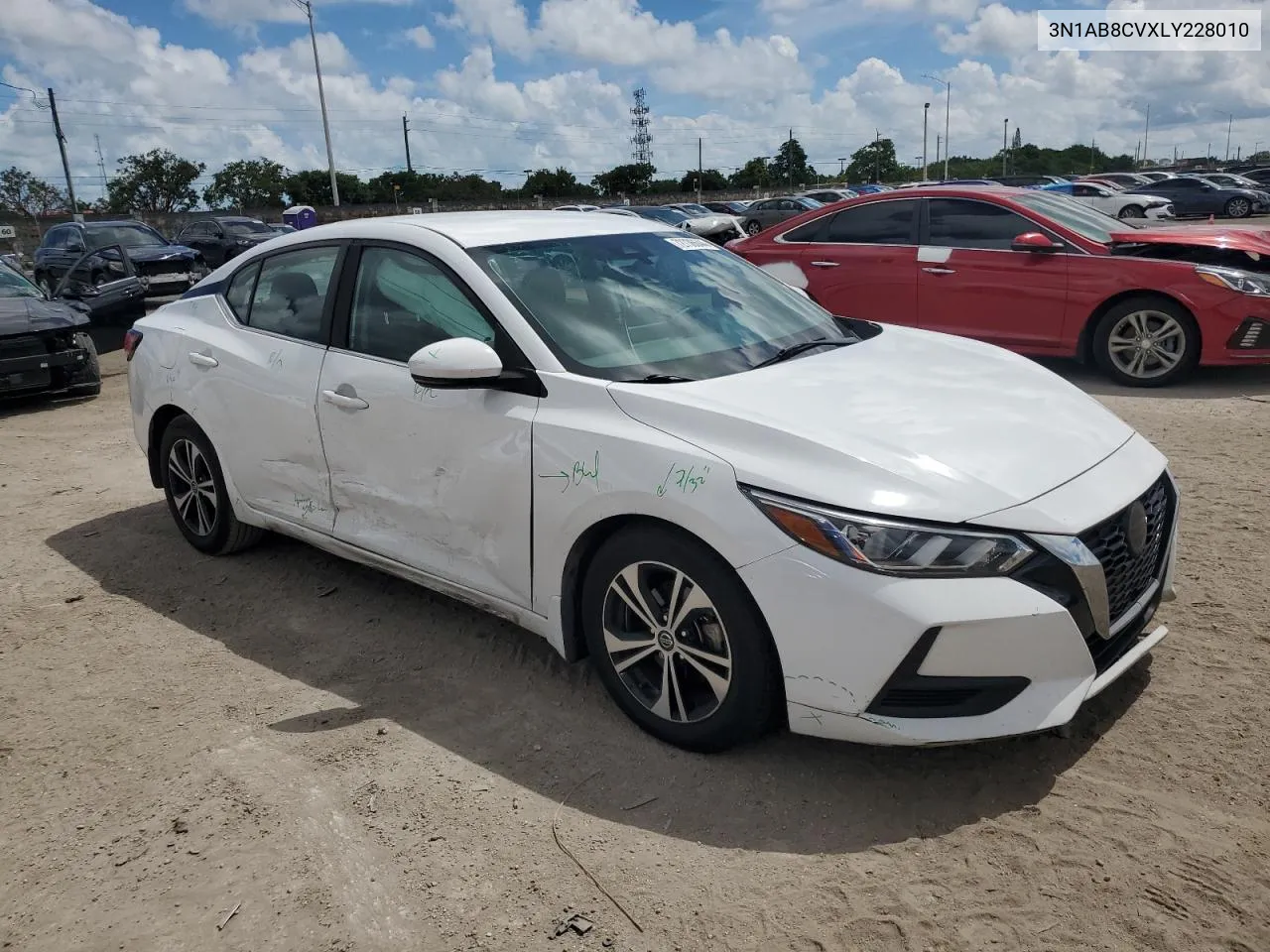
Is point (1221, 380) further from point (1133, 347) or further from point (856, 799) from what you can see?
point (856, 799)

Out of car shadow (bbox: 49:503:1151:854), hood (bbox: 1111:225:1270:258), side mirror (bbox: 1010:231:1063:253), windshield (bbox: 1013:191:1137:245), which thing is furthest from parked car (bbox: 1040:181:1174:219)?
car shadow (bbox: 49:503:1151:854)

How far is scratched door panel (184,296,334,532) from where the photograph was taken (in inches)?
163

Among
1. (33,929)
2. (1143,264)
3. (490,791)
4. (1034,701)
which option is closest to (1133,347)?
(1143,264)

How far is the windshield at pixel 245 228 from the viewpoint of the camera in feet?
82.5

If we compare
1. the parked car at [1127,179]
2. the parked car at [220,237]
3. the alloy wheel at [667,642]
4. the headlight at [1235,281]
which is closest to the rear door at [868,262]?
the headlight at [1235,281]

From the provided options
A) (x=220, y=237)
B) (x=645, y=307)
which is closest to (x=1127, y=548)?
(x=645, y=307)

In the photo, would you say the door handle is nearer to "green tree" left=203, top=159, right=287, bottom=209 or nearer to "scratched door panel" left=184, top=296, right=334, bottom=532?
"scratched door panel" left=184, top=296, right=334, bottom=532

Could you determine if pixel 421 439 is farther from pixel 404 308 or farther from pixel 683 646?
pixel 683 646

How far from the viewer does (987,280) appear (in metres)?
8.31

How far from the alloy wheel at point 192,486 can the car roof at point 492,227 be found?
1.23 metres

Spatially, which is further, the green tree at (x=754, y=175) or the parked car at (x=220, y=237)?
the green tree at (x=754, y=175)

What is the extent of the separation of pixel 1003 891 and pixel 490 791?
145cm

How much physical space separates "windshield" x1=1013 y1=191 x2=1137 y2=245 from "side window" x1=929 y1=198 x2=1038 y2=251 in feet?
0.63

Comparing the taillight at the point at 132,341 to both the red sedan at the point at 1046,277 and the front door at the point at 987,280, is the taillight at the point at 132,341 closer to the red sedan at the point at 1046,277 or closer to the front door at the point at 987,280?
the red sedan at the point at 1046,277
